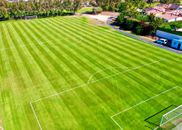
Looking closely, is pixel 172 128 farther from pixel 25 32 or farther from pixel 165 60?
pixel 25 32

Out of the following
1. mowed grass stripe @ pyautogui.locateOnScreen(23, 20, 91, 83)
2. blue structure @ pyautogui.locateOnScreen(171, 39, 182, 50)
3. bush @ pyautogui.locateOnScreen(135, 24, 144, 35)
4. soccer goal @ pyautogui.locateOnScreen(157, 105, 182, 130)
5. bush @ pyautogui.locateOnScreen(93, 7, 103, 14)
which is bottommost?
soccer goal @ pyautogui.locateOnScreen(157, 105, 182, 130)

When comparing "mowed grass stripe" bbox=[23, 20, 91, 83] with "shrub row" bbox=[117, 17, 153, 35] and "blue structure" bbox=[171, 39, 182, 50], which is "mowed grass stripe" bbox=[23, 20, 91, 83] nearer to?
"blue structure" bbox=[171, 39, 182, 50]

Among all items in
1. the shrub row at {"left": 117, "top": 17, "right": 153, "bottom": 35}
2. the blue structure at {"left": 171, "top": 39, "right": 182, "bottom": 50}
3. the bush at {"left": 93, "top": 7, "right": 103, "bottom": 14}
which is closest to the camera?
the blue structure at {"left": 171, "top": 39, "right": 182, "bottom": 50}

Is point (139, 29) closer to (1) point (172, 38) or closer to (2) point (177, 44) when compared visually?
(1) point (172, 38)

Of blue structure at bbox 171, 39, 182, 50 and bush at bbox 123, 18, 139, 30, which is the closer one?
blue structure at bbox 171, 39, 182, 50

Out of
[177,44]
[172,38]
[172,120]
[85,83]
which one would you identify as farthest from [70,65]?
[172,38]

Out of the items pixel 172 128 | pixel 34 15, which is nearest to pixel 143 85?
pixel 172 128

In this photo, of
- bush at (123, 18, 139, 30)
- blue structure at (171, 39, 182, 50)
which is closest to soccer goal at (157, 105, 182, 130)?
blue structure at (171, 39, 182, 50)
